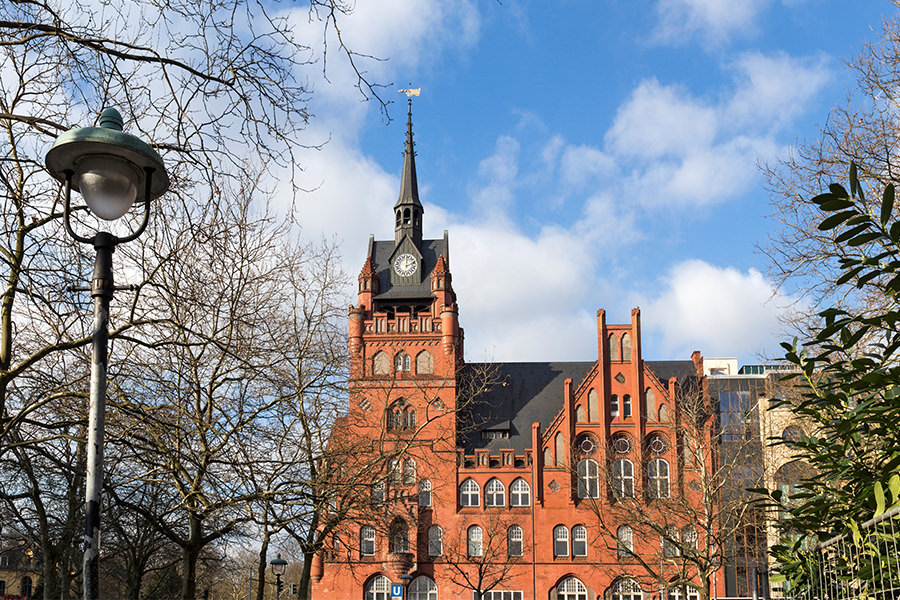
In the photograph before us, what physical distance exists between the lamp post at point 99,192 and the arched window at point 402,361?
45.0 meters

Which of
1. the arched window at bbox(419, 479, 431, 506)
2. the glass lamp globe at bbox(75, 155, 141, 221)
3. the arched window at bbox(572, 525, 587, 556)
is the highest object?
the glass lamp globe at bbox(75, 155, 141, 221)

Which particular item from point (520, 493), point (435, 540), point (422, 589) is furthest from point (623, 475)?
point (422, 589)

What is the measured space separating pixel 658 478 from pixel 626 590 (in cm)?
615

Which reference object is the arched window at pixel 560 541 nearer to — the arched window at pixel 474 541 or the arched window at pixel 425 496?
the arched window at pixel 474 541

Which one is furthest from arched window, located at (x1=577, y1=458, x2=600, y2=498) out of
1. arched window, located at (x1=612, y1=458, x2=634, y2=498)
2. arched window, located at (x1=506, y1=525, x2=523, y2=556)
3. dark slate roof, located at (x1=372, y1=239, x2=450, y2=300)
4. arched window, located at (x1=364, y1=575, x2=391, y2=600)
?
dark slate roof, located at (x1=372, y1=239, x2=450, y2=300)

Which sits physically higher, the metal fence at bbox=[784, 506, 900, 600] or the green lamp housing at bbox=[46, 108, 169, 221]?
the green lamp housing at bbox=[46, 108, 169, 221]

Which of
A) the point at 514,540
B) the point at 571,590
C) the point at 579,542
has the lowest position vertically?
the point at 571,590

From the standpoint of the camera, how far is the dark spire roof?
5753 cm

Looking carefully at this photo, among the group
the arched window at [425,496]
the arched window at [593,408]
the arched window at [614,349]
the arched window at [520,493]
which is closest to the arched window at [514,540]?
the arched window at [520,493]

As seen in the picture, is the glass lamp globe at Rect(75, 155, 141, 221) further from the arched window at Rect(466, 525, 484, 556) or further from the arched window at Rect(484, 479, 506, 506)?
the arched window at Rect(484, 479, 506, 506)

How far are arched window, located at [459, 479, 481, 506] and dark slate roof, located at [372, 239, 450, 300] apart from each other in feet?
37.7

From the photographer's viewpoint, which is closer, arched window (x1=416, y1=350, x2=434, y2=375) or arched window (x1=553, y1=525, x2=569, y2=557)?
arched window (x1=553, y1=525, x2=569, y2=557)

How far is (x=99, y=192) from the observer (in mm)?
6367

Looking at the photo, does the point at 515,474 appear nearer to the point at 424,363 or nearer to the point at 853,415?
the point at 424,363
